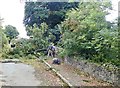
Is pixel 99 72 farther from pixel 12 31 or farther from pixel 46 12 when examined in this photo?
pixel 12 31

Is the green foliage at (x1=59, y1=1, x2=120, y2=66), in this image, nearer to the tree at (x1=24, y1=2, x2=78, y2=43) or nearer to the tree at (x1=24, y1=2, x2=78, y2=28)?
the tree at (x1=24, y1=2, x2=78, y2=43)

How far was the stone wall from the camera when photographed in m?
9.16

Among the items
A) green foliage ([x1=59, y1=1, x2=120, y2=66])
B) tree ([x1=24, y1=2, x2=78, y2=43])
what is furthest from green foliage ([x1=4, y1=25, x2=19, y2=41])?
green foliage ([x1=59, y1=1, x2=120, y2=66])

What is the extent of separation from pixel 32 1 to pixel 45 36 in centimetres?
381

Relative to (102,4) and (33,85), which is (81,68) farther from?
(33,85)

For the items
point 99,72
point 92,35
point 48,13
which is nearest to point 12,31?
point 48,13

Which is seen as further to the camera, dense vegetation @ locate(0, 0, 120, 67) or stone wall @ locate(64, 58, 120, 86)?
dense vegetation @ locate(0, 0, 120, 67)

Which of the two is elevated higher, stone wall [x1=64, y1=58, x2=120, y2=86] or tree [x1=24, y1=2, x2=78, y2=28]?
tree [x1=24, y1=2, x2=78, y2=28]

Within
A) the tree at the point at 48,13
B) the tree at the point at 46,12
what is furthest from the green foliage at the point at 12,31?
the tree at the point at 46,12

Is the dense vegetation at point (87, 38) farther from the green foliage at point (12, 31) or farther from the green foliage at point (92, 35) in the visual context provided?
the green foliage at point (12, 31)

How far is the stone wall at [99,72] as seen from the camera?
9.16m

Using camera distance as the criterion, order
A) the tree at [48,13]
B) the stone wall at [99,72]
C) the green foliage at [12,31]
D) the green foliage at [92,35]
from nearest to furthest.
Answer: the stone wall at [99,72]
the green foliage at [92,35]
the tree at [48,13]
the green foliage at [12,31]

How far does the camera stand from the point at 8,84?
31.2 feet

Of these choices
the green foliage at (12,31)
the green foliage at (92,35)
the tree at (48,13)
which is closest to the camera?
the green foliage at (92,35)
